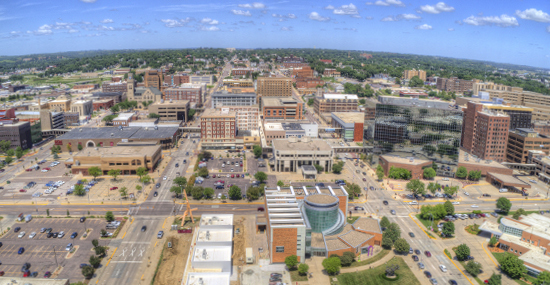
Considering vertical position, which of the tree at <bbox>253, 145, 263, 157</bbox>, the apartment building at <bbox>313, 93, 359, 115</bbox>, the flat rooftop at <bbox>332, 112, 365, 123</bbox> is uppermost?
the apartment building at <bbox>313, 93, 359, 115</bbox>

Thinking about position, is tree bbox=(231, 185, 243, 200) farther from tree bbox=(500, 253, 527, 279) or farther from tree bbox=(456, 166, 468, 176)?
tree bbox=(456, 166, 468, 176)

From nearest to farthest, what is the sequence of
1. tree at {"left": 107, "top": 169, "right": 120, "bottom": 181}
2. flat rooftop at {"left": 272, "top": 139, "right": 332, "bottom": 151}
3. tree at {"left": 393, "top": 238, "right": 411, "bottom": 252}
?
tree at {"left": 393, "top": 238, "right": 411, "bottom": 252} < tree at {"left": 107, "top": 169, "right": 120, "bottom": 181} < flat rooftop at {"left": 272, "top": 139, "right": 332, "bottom": 151}

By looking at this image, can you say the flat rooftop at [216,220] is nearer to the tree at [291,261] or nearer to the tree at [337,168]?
the tree at [291,261]

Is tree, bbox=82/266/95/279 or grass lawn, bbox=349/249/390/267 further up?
tree, bbox=82/266/95/279

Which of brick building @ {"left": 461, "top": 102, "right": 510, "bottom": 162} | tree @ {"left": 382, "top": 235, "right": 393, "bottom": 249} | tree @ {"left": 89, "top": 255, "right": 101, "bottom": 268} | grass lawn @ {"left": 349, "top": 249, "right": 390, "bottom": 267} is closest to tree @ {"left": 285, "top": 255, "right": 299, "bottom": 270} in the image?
grass lawn @ {"left": 349, "top": 249, "right": 390, "bottom": 267}

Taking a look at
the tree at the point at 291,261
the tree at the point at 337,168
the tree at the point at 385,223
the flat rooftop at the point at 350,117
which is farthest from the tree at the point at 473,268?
the flat rooftop at the point at 350,117

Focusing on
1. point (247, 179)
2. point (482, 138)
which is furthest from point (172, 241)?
point (482, 138)
